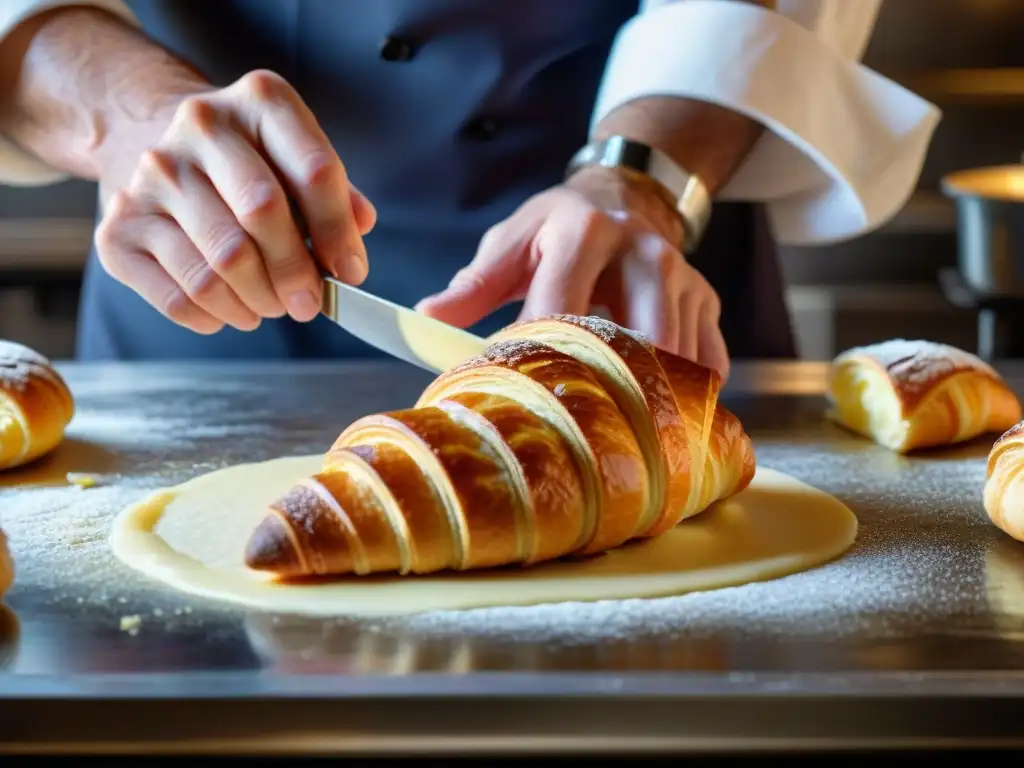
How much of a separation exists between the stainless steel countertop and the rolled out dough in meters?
0.02

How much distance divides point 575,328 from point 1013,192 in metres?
1.75

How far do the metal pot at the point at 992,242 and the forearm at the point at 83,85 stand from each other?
4.32ft

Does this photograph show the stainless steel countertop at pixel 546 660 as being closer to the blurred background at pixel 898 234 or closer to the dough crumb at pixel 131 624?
the dough crumb at pixel 131 624

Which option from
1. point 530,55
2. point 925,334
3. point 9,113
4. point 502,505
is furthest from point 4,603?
point 925,334

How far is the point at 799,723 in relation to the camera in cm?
83

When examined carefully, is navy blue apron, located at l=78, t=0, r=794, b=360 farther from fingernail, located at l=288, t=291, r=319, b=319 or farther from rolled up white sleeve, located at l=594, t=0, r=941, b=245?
fingernail, located at l=288, t=291, r=319, b=319

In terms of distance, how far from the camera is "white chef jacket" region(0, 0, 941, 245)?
5.57 feet

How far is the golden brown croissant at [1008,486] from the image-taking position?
1.17 metres

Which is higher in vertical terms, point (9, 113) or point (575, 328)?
point (575, 328)

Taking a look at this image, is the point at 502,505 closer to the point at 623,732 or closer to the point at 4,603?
the point at 623,732

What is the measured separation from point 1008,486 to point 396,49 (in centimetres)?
104

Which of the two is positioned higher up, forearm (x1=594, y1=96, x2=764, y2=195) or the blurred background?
forearm (x1=594, y1=96, x2=764, y2=195)

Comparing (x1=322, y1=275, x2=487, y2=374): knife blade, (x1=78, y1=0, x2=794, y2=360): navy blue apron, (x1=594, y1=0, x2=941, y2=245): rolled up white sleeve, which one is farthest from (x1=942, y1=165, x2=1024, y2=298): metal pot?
(x1=322, y1=275, x2=487, y2=374): knife blade

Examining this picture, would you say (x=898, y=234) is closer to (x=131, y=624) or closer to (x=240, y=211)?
(x=240, y=211)
